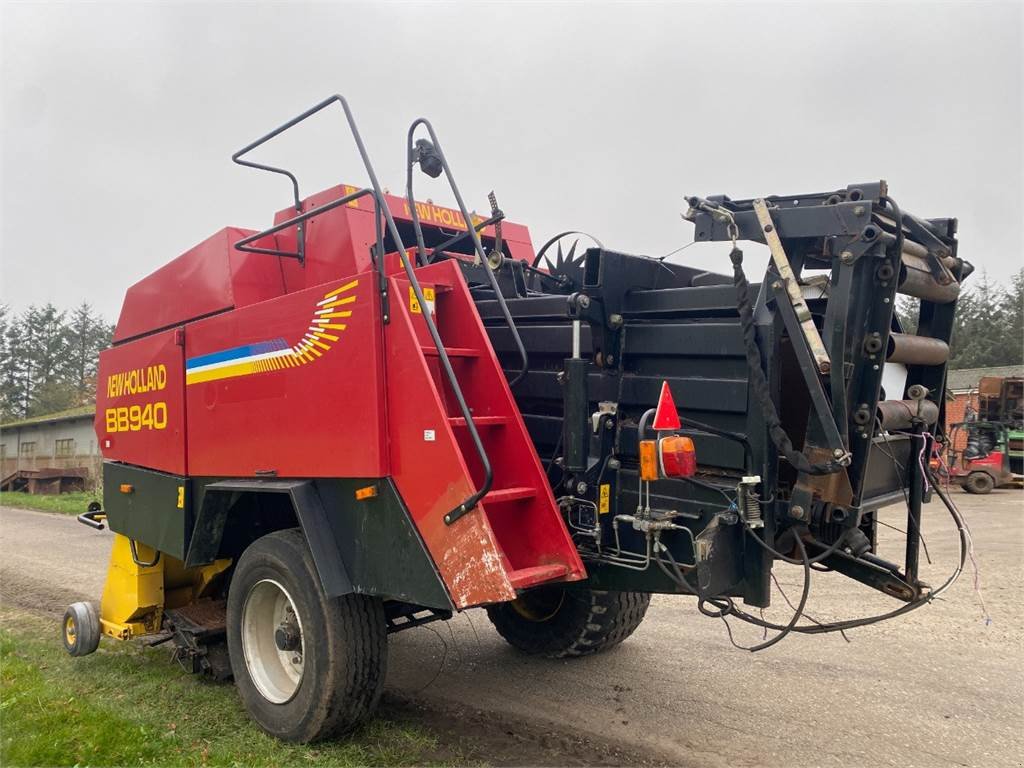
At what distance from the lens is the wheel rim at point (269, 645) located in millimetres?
3670

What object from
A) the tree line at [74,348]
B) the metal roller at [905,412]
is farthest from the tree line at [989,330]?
the metal roller at [905,412]

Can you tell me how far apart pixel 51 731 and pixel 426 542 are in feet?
6.94

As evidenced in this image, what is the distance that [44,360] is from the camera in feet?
148

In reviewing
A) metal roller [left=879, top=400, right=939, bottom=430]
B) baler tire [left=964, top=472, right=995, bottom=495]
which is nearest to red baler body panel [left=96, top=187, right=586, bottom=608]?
metal roller [left=879, top=400, right=939, bottom=430]

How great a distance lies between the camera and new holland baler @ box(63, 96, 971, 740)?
291 cm

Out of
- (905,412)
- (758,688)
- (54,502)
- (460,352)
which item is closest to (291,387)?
(460,352)

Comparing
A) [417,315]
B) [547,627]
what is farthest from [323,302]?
[547,627]

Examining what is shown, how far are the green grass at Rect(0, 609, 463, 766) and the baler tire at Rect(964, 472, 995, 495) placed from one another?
52.4ft

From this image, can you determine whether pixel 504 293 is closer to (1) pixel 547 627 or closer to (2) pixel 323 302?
(2) pixel 323 302

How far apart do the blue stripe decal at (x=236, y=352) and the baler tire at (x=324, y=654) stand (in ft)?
2.84

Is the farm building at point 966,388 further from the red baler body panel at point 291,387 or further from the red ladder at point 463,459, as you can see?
the red baler body panel at point 291,387

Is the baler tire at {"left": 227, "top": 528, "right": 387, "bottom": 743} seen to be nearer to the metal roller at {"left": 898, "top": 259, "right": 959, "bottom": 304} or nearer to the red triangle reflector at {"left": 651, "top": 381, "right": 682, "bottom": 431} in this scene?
the red triangle reflector at {"left": 651, "top": 381, "right": 682, "bottom": 431}

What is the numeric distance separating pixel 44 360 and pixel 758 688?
→ 50.0 m

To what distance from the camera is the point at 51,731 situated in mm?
3586
